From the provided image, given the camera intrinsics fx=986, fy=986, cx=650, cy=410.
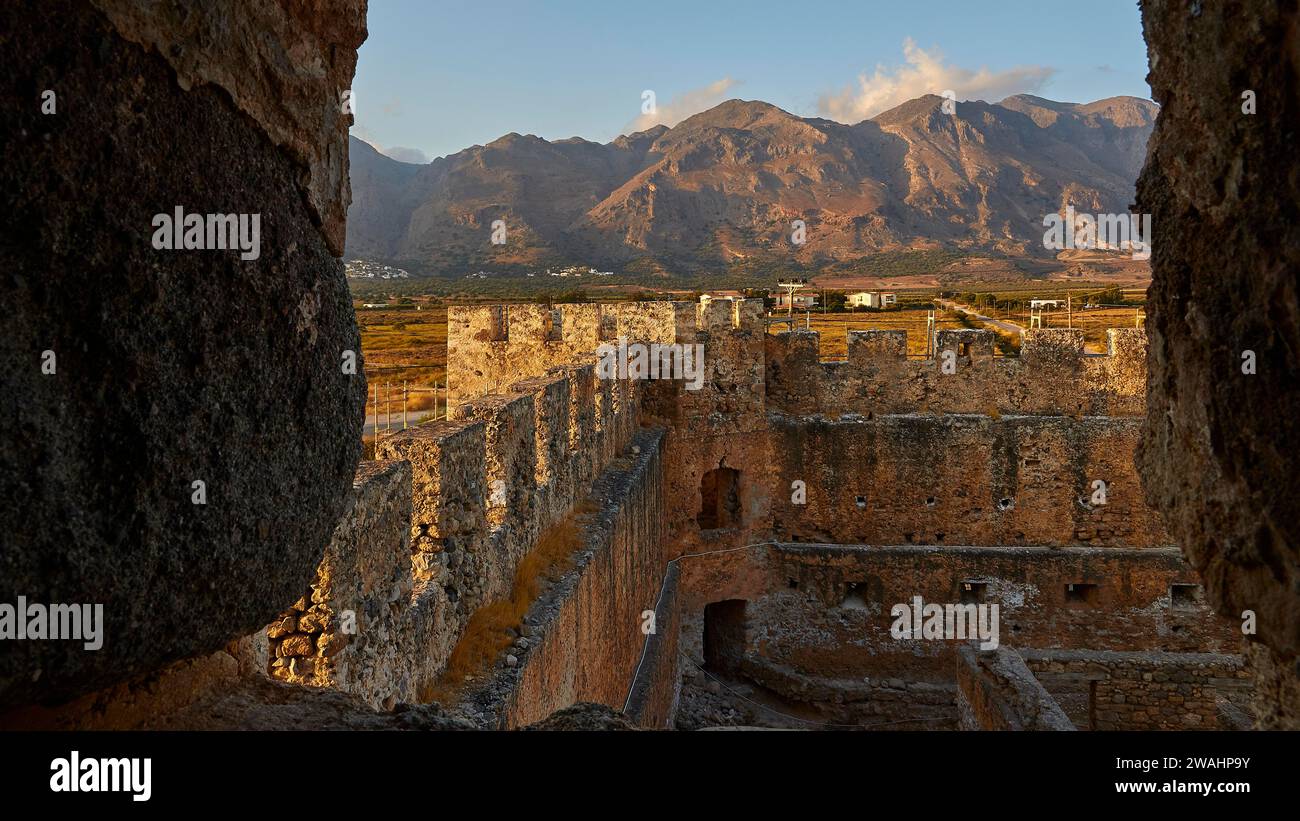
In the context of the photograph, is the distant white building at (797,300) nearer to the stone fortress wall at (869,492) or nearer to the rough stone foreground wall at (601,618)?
the stone fortress wall at (869,492)

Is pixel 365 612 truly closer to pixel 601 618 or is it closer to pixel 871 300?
pixel 601 618

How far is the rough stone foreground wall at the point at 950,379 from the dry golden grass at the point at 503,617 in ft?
29.3

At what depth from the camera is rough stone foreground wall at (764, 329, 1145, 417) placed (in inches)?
648

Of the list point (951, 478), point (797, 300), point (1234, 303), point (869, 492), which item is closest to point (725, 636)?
point (869, 492)

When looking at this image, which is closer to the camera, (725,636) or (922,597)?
(922,597)

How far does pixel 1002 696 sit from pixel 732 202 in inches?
6060

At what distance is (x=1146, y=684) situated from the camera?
12.3 m

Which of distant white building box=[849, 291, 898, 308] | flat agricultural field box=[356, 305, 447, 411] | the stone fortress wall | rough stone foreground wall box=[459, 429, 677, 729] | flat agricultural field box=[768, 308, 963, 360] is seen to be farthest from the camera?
distant white building box=[849, 291, 898, 308]

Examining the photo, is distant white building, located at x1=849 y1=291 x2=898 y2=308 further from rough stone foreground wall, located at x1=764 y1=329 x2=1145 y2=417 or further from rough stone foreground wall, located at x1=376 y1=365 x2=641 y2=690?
rough stone foreground wall, located at x1=376 y1=365 x2=641 y2=690

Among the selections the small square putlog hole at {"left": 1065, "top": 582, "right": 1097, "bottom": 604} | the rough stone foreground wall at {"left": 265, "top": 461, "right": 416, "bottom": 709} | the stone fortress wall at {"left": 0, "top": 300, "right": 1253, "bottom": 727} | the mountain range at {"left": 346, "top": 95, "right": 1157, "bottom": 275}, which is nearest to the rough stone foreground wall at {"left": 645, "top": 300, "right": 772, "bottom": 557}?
the stone fortress wall at {"left": 0, "top": 300, "right": 1253, "bottom": 727}

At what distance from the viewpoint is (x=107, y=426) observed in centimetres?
200

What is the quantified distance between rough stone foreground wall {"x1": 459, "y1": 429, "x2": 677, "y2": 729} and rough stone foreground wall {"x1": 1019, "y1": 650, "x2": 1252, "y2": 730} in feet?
17.1
